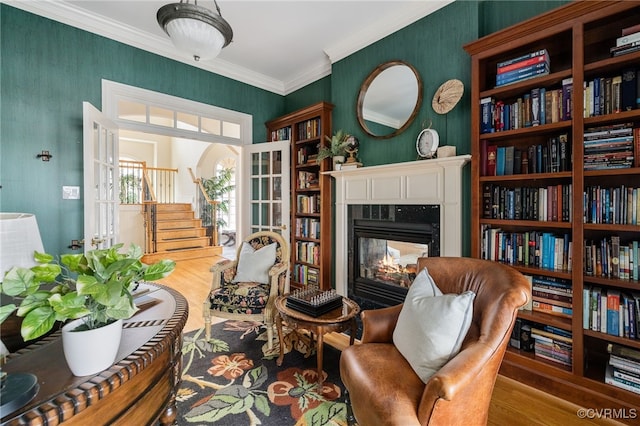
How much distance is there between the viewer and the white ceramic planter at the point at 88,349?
0.68 metres

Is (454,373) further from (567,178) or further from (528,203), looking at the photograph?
(567,178)

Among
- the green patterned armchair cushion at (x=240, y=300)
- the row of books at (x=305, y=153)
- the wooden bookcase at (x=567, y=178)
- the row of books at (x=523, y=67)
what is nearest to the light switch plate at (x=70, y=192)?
the green patterned armchair cushion at (x=240, y=300)

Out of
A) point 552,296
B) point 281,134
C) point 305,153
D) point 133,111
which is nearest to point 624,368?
point 552,296

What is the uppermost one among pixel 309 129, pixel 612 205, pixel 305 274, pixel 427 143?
pixel 309 129

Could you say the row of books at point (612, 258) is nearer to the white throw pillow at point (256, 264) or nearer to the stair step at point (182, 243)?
the white throw pillow at point (256, 264)

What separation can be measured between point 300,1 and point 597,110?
2339mm

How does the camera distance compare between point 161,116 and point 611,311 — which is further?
point 161,116

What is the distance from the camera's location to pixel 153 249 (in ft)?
20.2

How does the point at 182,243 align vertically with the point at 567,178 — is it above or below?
below

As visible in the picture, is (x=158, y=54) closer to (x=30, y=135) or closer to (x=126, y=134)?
(x=30, y=135)

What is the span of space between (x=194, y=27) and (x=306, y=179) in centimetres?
228

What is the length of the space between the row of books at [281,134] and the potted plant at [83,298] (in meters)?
3.28

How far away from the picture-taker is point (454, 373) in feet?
3.49

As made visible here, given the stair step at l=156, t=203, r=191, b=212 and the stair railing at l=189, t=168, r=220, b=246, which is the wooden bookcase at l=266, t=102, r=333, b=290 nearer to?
the stair railing at l=189, t=168, r=220, b=246
